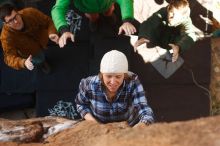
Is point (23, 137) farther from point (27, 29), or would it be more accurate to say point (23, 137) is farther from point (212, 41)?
point (212, 41)

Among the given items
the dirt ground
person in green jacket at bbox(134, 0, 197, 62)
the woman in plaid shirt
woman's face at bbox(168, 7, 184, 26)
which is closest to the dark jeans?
person in green jacket at bbox(134, 0, 197, 62)

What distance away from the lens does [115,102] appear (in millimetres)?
2197

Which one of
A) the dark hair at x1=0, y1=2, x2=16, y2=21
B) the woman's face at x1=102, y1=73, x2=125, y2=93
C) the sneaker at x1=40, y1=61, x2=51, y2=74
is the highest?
the dark hair at x1=0, y1=2, x2=16, y2=21

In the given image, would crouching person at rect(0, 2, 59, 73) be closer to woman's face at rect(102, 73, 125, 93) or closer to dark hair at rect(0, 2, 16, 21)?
dark hair at rect(0, 2, 16, 21)

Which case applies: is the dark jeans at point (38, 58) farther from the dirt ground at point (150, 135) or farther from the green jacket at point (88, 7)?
the dirt ground at point (150, 135)

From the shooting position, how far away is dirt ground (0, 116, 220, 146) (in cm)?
123

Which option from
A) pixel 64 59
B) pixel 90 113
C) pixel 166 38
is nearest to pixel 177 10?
pixel 166 38

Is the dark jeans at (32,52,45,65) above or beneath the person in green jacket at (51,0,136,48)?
beneath

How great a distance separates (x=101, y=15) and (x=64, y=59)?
1.87ft

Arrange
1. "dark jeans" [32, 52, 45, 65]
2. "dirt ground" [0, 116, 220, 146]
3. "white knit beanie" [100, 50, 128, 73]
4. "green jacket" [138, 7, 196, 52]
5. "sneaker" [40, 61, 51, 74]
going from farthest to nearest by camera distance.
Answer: "sneaker" [40, 61, 51, 74] → "dark jeans" [32, 52, 45, 65] → "green jacket" [138, 7, 196, 52] → "white knit beanie" [100, 50, 128, 73] → "dirt ground" [0, 116, 220, 146]

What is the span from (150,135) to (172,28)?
144 centimetres

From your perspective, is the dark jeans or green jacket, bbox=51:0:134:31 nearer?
green jacket, bbox=51:0:134:31

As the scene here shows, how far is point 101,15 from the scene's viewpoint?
2834 millimetres

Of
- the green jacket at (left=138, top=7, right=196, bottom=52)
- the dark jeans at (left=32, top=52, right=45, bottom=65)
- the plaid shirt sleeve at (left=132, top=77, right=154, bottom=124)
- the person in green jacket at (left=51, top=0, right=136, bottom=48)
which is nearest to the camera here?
the plaid shirt sleeve at (left=132, top=77, right=154, bottom=124)
